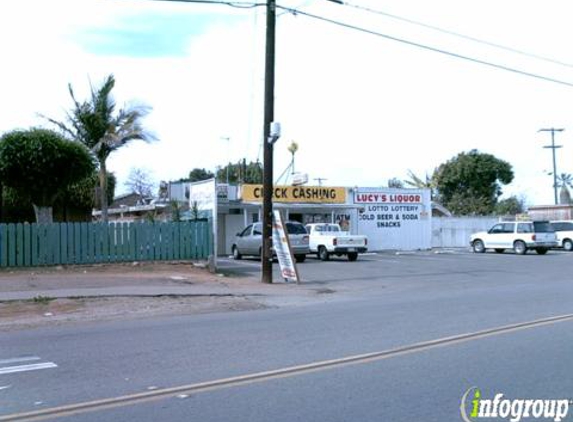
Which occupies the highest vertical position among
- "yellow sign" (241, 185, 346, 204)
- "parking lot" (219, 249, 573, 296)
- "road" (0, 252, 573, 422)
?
"yellow sign" (241, 185, 346, 204)

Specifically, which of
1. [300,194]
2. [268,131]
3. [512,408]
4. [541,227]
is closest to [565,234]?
[541,227]

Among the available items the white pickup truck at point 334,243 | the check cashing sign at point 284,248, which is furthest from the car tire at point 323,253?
the check cashing sign at point 284,248

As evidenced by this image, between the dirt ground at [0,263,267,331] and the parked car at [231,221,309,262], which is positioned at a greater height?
the parked car at [231,221,309,262]

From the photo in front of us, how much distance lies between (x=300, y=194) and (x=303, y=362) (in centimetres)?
2761

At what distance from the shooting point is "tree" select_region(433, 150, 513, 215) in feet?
217

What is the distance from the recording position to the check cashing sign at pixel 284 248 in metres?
19.0

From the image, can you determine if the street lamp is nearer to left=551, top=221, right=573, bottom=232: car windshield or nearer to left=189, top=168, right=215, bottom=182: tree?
left=551, top=221, right=573, bottom=232: car windshield

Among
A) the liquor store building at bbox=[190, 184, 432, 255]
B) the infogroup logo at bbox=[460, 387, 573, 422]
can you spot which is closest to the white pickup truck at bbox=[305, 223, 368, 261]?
the liquor store building at bbox=[190, 184, 432, 255]

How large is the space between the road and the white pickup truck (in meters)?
14.3

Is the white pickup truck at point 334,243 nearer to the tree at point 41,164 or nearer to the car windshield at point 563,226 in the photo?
the tree at point 41,164

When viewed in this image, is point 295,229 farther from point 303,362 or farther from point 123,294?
point 303,362

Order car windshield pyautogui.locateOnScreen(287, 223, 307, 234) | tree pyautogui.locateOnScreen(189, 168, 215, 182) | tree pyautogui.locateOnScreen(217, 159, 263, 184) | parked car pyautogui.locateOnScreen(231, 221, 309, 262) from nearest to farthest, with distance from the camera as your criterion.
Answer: parked car pyautogui.locateOnScreen(231, 221, 309, 262)
car windshield pyautogui.locateOnScreen(287, 223, 307, 234)
tree pyautogui.locateOnScreen(217, 159, 263, 184)
tree pyautogui.locateOnScreen(189, 168, 215, 182)

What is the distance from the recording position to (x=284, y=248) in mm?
19250

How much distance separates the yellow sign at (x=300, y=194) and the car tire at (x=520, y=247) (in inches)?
A: 369
